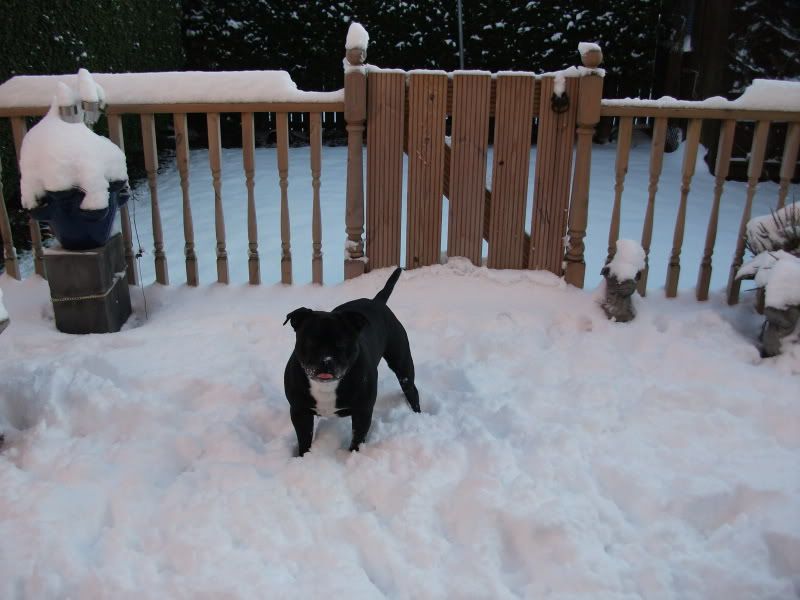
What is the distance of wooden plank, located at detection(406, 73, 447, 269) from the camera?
133 inches

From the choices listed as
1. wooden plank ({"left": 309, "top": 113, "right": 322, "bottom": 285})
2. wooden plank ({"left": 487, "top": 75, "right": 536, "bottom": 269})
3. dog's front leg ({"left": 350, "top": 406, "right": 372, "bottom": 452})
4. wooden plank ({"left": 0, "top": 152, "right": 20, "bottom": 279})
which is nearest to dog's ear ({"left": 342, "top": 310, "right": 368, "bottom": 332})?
dog's front leg ({"left": 350, "top": 406, "right": 372, "bottom": 452})

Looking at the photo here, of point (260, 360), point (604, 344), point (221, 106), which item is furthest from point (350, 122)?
point (604, 344)

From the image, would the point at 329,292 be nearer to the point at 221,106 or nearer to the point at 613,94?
the point at 221,106

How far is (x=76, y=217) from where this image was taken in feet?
9.89

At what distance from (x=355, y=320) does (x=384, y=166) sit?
5.18 ft

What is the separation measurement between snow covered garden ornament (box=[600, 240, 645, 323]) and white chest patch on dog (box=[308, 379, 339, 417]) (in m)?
1.65

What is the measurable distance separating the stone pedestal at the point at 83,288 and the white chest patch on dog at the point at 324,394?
148cm

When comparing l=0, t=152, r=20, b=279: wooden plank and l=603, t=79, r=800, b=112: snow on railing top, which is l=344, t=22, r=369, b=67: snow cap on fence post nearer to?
l=603, t=79, r=800, b=112: snow on railing top

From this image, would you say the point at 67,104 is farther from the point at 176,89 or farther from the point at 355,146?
the point at 355,146

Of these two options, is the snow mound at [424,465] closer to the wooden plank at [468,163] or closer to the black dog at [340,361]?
the black dog at [340,361]

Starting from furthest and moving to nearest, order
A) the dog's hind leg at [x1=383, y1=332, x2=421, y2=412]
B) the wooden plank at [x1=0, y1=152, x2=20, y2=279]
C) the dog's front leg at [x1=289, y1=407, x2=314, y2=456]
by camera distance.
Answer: the wooden plank at [x1=0, y1=152, x2=20, y2=279] < the dog's hind leg at [x1=383, y1=332, x2=421, y2=412] < the dog's front leg at [x1=289, y1=407, x2=314, y2=456]

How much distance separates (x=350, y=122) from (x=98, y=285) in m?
1.42

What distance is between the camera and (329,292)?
357 cm

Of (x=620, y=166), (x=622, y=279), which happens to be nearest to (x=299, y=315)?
(x=622, y=279)
